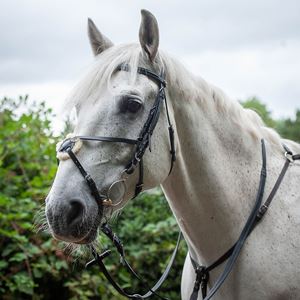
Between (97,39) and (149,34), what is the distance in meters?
0.42

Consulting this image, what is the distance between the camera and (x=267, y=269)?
2680 millimetres

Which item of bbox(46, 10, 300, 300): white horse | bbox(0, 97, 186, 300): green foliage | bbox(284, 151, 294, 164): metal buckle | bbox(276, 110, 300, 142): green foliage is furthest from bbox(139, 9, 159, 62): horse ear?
bbox(276, 110, 300, 142): green foliage

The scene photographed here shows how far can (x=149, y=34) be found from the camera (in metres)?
2.60

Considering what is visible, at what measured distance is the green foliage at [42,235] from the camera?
453 cm

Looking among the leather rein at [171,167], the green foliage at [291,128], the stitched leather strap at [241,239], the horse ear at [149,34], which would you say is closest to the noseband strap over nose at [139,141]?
the leather rein at [171,167]

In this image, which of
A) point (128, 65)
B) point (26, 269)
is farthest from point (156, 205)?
point (128, 65)

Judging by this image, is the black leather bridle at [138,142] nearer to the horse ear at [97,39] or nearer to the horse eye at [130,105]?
the horse eye at [130,105]

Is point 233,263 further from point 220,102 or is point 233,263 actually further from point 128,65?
point 128,65

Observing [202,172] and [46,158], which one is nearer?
[202,172]

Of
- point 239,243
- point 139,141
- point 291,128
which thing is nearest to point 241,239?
point 239,243

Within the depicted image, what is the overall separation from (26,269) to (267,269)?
8.66 ft

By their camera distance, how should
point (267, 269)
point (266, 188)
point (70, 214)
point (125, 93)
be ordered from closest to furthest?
point (70, 214) → point (125, 93) → point (267, 269) → point (266, 188)

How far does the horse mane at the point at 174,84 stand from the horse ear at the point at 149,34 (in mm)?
61

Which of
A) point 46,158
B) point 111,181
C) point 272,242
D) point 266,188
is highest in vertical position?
point 111,181
